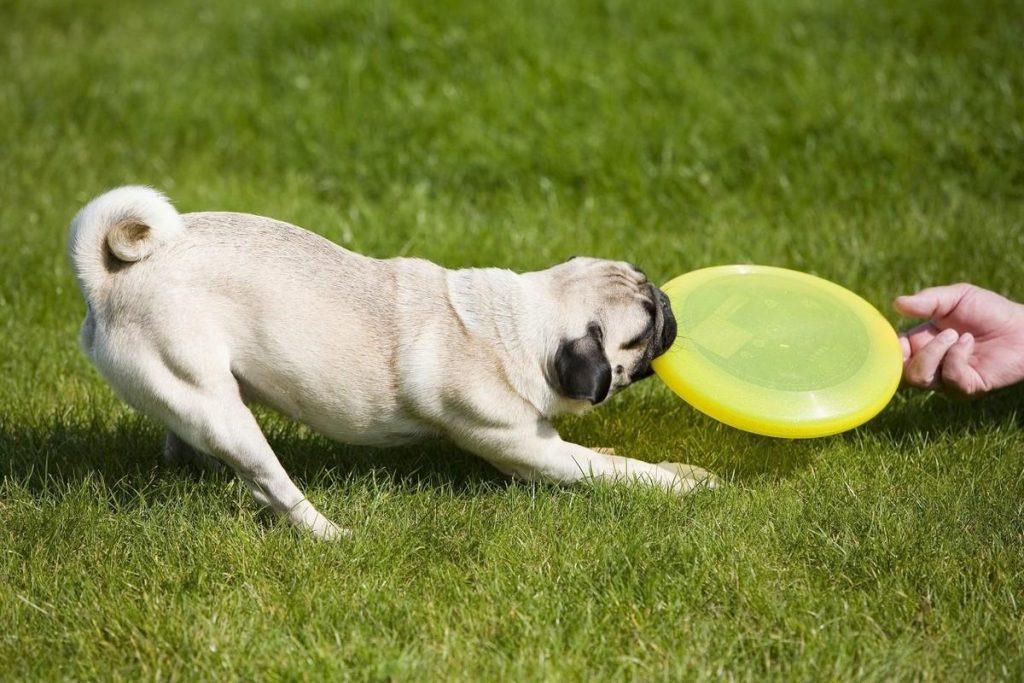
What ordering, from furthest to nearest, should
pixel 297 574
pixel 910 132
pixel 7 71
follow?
pixel 7 71 < pixel 910 132 < pixel 297 574

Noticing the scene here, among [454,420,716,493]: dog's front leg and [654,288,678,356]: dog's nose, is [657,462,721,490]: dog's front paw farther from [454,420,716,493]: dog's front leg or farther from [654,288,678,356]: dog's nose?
[654,288,678,356]: dog's nose

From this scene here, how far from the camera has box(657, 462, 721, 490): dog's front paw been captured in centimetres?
441

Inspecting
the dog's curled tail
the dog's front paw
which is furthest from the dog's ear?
the dog's curled tail

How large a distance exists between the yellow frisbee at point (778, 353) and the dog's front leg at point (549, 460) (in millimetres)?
341

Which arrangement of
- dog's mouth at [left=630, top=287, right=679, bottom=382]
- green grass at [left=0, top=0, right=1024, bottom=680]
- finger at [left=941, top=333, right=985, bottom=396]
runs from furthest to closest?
finger at [left=941, top=333, right=985, bottom=396], dog's mouth at [left=630, top=287, right=679, bottom=382], green grass at [left=0, top=0, right=1024, bottom=680]

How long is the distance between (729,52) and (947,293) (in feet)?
12.8

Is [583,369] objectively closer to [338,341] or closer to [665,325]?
[665,325]

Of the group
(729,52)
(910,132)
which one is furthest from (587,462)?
(729,52)

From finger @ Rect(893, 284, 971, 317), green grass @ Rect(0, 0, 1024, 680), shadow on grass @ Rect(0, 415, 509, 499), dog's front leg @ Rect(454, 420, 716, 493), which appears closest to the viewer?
green grass @ Rect(0, 0, 1024, 680)

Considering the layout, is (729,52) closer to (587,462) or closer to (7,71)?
(587,462)

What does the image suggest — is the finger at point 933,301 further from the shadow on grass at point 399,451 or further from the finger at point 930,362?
the shadow on grass at point 399,451

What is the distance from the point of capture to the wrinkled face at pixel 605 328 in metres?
4.04

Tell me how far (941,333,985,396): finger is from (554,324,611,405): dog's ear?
160cm

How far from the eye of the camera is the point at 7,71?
29.6 feet
